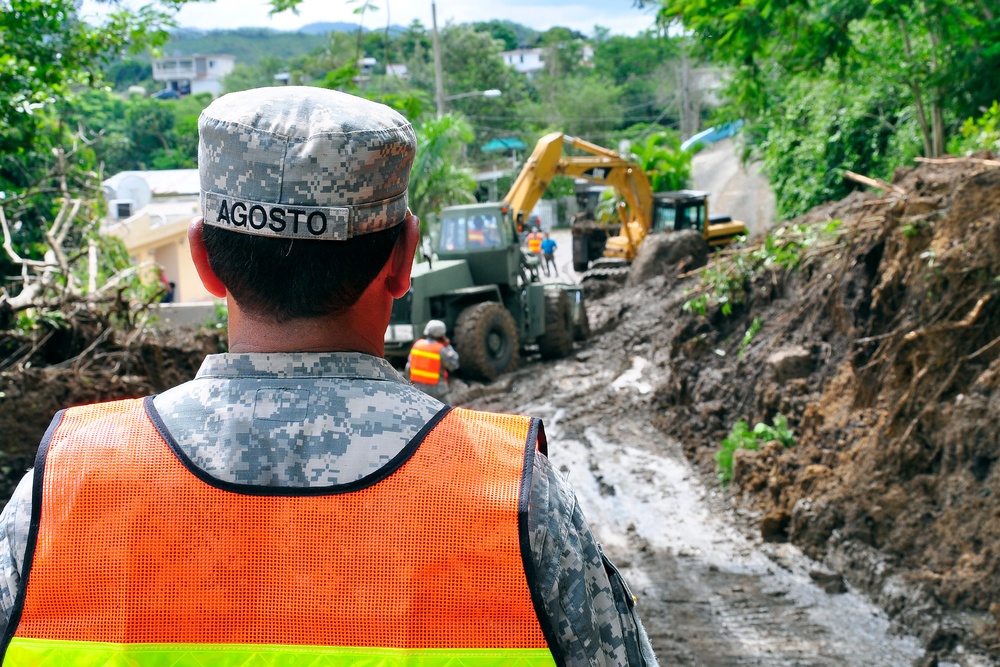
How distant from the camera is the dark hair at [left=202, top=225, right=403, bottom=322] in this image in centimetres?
134

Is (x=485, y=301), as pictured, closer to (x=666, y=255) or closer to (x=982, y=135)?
(x=666, y=255)

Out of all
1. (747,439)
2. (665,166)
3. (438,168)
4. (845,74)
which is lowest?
(747,439)

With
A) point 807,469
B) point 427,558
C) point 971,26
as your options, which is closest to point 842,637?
point 807,469

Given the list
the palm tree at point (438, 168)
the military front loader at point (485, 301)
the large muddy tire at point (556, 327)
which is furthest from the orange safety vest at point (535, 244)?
the large muddy tire at point (556, 327)

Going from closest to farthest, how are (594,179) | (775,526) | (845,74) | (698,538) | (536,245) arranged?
(775,526) → (698,538) → (845,74) → (594,179) → (536,245)

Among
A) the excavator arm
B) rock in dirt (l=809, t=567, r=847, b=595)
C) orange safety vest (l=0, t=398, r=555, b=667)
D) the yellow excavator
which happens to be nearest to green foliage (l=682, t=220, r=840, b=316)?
rock in dirt (l=809, t=567, r=847, b=595)

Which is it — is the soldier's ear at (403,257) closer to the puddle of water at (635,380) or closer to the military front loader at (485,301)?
the puddle of water at (635,380)

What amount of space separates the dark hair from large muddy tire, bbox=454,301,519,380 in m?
10.8

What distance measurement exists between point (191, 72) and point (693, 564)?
14292 centimetres

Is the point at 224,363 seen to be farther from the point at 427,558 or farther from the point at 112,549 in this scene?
the point at 427,558

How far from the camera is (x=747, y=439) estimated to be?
8203 millimetres

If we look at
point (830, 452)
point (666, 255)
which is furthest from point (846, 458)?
point (666, 255)

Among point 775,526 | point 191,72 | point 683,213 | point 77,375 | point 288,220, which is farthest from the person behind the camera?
point 191,72

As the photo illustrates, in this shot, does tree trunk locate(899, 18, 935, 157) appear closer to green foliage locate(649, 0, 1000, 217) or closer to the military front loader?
green foliage locate(649, 0, 1000, 217)
